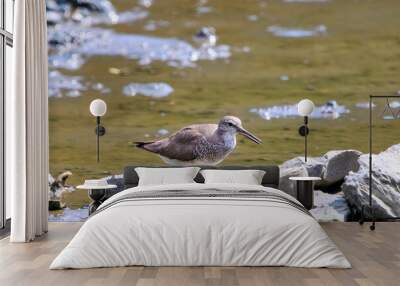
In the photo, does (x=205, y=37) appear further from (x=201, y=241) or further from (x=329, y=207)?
(x=201, y=241)

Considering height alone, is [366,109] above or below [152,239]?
above

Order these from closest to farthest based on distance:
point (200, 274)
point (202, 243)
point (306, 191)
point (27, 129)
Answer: point (200, 274) → point (202, 243) → point (27, 129) → point (306, 191)

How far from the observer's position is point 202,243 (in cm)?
463

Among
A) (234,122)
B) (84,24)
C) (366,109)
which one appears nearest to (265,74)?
(234,122)

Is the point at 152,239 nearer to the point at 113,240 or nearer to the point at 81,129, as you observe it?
the point at 113,240

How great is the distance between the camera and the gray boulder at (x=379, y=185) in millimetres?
7477

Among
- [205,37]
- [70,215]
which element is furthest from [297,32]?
[70,215]

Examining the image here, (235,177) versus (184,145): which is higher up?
(184,145)

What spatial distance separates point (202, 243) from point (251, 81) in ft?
11.1

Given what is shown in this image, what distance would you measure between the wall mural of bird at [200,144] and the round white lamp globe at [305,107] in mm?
678

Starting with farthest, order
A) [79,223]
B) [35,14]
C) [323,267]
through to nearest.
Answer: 1. [79,223]
2. [35,14]
3. [323,267]

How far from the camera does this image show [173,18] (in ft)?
24.7

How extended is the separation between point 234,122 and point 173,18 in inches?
62.2

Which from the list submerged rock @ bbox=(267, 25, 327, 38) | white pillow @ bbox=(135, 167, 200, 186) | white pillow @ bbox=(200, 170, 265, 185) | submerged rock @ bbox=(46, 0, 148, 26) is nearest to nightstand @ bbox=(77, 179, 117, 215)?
white pillow @ bbox=(135, 167, 200, 186)
